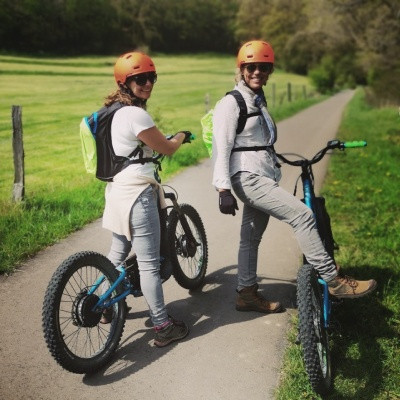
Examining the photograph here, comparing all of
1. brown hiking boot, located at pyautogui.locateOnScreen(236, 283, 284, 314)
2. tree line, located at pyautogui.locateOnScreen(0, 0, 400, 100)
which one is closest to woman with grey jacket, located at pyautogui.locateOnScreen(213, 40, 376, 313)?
brown hiking boot, located at pyautogui.locateOnScreen(236, 283, 284, 314)

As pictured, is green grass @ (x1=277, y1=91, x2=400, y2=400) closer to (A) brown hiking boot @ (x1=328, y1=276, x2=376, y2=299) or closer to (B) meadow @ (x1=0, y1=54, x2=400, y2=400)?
(B) meadow @ (x1=0, y1=54, x2=400, y2=400)

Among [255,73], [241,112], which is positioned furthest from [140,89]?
[255,73]

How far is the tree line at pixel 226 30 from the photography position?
22.3 metres

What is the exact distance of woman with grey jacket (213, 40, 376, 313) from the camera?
3.09m

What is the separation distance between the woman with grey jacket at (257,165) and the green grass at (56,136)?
1442mm

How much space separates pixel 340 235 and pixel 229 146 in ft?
9.57

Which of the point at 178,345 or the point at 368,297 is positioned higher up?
the point at 368,297

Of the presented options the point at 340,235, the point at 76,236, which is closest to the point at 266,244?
Answer: the point at 340,235

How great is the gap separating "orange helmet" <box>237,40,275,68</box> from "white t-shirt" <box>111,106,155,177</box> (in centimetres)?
88

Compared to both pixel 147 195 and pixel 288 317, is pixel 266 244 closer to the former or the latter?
pixel 288 317

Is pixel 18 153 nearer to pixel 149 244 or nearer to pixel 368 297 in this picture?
pixel 149 244

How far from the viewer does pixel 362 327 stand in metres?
3.47

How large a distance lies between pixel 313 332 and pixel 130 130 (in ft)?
5.58

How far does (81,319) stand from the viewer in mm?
2855
